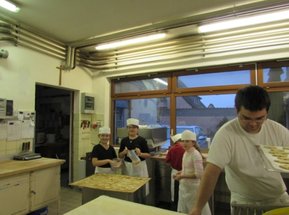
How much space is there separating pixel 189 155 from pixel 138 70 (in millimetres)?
2389

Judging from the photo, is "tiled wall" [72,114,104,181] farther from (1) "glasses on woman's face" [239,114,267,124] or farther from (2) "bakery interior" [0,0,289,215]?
(1) "glasses on woman's face" [239,114,267,124]

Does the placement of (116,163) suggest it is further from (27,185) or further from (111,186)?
(27,185)

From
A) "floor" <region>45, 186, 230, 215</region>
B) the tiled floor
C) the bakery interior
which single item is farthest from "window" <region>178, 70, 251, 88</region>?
the tiled floor

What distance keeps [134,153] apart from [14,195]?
1581mm

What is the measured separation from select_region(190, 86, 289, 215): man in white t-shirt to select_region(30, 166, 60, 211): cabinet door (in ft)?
8.60

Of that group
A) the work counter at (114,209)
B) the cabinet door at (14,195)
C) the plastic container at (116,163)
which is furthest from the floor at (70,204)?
the work counter at (114,209)

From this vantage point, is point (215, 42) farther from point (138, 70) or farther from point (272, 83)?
point (138, 70)

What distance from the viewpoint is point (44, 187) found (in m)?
3.22

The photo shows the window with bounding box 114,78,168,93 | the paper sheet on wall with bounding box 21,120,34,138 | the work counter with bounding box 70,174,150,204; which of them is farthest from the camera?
the window with bounding box 114,78,168,93

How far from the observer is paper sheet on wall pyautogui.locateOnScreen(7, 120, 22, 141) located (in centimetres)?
346

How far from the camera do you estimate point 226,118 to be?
4.12 m

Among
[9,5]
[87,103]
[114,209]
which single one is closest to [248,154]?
[114,209]

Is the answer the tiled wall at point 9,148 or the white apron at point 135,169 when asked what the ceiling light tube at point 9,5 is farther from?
the white apron at point 135,169

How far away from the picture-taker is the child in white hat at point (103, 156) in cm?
316
